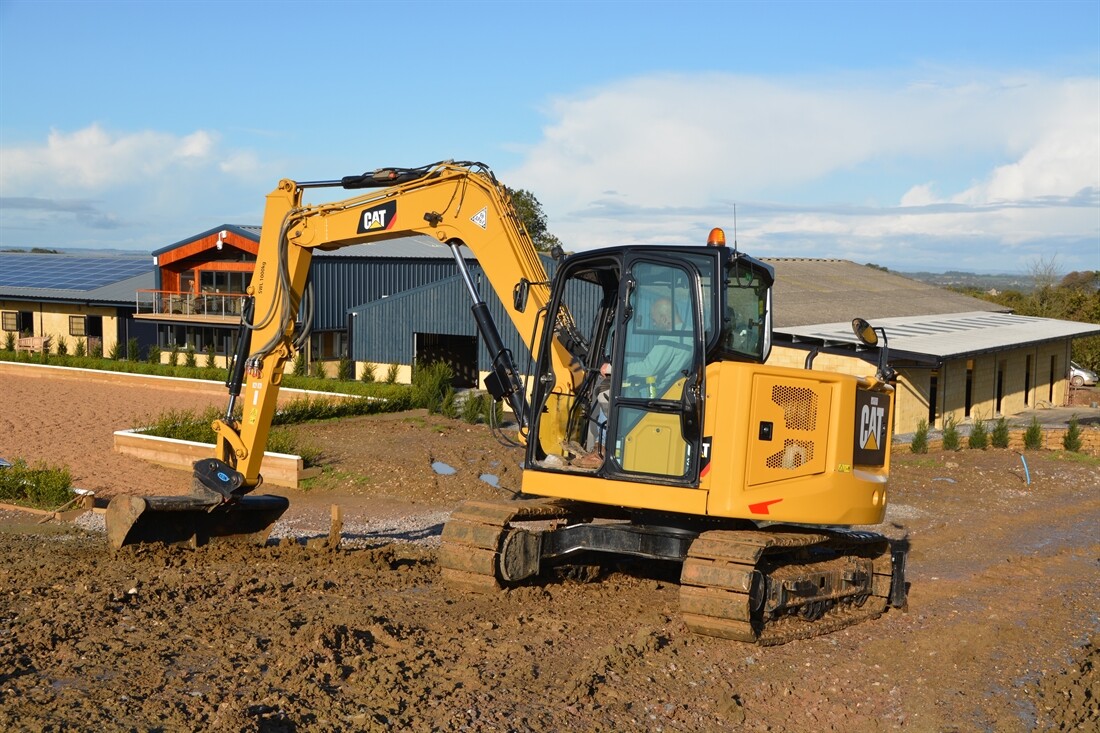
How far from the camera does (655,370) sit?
30.5 ft

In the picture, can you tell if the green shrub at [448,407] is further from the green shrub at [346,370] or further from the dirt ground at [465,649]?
the green shrub at [346,370]

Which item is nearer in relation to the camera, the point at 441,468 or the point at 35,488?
the point at 35,488

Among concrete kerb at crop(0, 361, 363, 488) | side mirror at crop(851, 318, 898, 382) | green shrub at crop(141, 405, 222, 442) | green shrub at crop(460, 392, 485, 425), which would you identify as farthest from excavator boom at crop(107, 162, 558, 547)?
green shrub at crop(460, 392, 485, 425)

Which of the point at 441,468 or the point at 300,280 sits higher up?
the point at 300,280

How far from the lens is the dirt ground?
23.6ft

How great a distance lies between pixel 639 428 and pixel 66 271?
4733cm

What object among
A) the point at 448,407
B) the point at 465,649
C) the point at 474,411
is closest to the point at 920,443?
the point at 474,411

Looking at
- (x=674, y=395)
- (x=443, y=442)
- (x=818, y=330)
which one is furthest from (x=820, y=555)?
(x=818, y=330)

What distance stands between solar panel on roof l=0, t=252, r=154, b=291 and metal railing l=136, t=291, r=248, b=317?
4215 mm

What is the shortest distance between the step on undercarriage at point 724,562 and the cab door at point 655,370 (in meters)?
0.79

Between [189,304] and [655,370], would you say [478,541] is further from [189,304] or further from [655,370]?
[189,304]

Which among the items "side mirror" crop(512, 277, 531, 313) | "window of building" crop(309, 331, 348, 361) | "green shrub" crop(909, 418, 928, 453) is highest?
"side mirror" crop(512, 277, 531, 313)

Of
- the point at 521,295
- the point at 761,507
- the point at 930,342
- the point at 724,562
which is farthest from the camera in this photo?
the point at 930,342

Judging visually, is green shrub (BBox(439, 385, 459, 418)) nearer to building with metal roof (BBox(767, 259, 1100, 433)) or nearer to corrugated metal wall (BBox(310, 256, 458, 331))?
building with metal roof (BBox(767, 259, 1100, 433))
